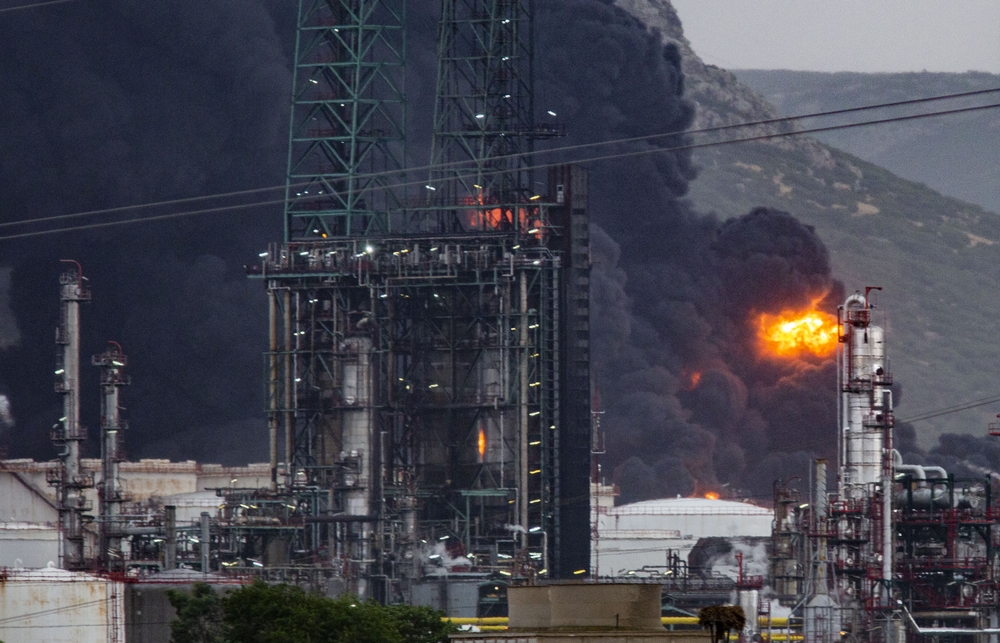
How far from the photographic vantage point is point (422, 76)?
143500mm

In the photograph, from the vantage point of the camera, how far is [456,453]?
93875mm

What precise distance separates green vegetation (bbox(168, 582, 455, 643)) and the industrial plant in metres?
15.0

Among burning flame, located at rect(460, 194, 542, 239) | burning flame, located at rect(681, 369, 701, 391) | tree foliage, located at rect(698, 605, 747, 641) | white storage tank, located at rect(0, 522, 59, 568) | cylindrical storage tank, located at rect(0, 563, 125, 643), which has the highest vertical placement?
burning flame, located at rect(460, 194, 542, 239)

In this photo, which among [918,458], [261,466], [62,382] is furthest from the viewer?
[918,458]

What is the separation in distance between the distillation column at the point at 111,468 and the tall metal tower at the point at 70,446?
75 centimetres

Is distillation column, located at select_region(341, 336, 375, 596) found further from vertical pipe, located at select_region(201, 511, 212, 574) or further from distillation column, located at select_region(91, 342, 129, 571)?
distillation column, located at select_region(91, 342, 129, 571)

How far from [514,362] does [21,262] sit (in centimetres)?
4882

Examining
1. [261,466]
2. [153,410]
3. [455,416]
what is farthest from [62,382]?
[153,410]

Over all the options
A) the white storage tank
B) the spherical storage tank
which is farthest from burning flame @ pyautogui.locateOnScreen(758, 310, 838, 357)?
the white storage tank

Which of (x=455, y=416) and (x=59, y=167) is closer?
(x=455, y=416)

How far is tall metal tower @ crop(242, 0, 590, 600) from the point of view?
8988 centimetres

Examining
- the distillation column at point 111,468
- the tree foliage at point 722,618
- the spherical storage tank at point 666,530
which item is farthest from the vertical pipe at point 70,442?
the tree foliage at point 722,618

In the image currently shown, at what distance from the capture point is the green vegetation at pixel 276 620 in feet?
176

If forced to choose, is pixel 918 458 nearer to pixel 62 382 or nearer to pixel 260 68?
pixel 260 68
